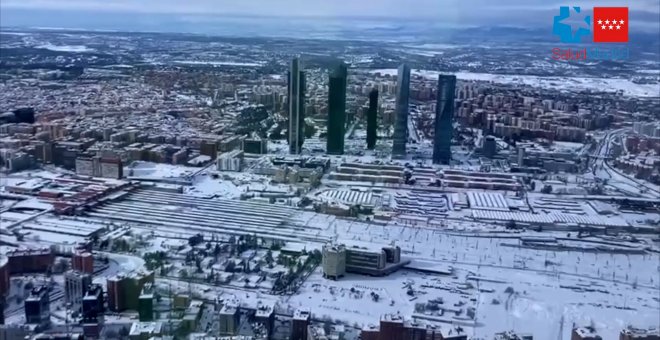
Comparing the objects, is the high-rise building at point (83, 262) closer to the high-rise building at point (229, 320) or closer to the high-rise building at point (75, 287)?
the high-rise building at point (75, 287)

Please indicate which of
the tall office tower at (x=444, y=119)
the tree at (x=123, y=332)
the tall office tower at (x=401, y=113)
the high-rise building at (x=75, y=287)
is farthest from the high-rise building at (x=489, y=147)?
the tree at (x=123, y=332)

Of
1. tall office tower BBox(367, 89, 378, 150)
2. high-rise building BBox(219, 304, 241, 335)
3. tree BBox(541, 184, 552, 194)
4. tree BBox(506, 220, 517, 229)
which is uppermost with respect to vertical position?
tall office tower BBox(367, 89, 378, 150)

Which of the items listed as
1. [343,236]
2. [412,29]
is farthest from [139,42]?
[343,236]

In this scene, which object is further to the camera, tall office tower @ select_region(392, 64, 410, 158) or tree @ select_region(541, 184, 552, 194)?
tall office tower @ select_region(392, 64, 410, 158)

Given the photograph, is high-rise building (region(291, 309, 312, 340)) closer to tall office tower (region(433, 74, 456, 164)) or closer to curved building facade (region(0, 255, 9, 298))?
curved building facade (region(0, 255, 9, 298))

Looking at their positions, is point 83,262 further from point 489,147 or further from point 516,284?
point 489,147

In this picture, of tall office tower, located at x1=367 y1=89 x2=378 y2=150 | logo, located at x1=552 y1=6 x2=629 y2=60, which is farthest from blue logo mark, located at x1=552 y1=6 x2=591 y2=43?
tall office tower, located at x1=367 y1=89 x2=378 y2=150
